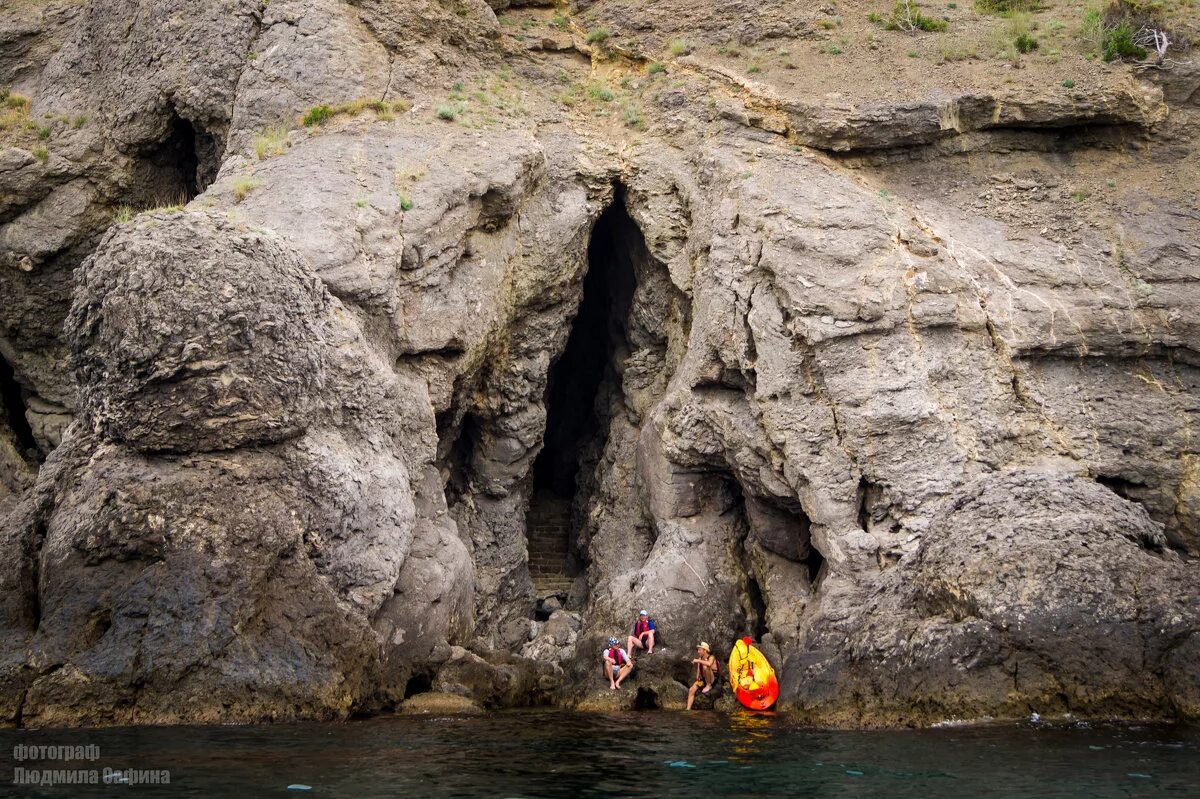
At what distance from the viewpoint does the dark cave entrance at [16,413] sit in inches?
1041

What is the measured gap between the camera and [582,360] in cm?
2859

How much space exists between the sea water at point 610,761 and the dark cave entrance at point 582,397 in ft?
34.2

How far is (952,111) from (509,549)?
12.8m

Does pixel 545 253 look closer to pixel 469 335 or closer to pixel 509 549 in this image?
pixel 469 335

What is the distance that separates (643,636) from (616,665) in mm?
688

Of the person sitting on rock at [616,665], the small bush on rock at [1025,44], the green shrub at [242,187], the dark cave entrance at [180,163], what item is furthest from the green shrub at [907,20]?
the person sitting on rock at [616,665]

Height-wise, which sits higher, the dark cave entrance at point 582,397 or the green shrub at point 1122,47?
the green shrub at point 1122,47

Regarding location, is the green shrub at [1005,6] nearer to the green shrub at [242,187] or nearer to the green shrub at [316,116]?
the green shrub at [316,116]

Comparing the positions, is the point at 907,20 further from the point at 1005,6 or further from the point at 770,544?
the point at 770,544

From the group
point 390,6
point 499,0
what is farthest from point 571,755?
point 499,0

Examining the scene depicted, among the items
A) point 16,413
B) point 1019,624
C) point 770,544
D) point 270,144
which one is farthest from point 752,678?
point 16,413

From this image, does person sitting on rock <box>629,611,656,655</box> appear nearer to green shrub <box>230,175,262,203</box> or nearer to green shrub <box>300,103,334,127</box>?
green shrub <box>230,175,262,203</box>

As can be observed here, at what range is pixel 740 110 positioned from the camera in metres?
25.0

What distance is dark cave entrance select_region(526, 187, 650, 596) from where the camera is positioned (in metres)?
26.3
